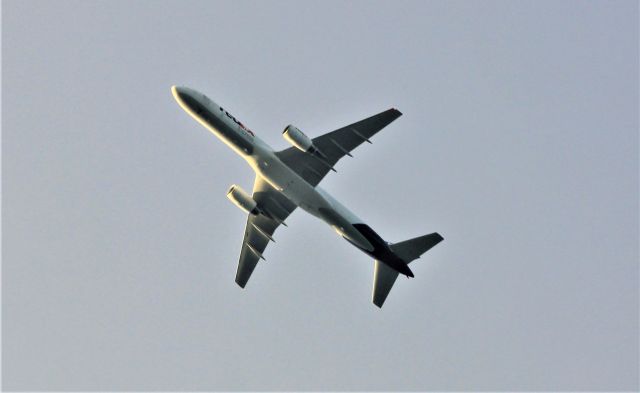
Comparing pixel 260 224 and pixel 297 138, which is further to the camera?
pixel 260 224

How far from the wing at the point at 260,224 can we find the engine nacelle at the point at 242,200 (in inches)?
78.8

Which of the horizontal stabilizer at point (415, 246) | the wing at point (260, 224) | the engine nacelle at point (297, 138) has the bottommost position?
the wing at point (260, 224)

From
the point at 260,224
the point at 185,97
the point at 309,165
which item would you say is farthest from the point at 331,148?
the point at 260,224

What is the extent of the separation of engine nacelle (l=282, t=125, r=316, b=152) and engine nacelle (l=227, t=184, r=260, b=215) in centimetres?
866

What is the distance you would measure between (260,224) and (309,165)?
11644 mm

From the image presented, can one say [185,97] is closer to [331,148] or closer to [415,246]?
[331,148]

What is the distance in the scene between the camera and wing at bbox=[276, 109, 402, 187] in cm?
7562

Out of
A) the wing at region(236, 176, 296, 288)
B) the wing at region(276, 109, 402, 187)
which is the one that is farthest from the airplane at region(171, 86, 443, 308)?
the wing at region(236, 176, 296, 288)

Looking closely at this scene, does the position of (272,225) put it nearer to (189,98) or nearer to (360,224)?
(360,224)

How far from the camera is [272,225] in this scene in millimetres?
86438

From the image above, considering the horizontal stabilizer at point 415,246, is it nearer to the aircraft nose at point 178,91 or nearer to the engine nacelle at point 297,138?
the engine nacelle at point 297,138

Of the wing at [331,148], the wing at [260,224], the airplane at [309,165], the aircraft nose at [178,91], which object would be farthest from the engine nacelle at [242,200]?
the aircraft nose at [178,91]

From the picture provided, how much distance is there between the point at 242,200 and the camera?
8131 cm

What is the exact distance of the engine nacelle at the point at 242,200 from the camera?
81312mm
